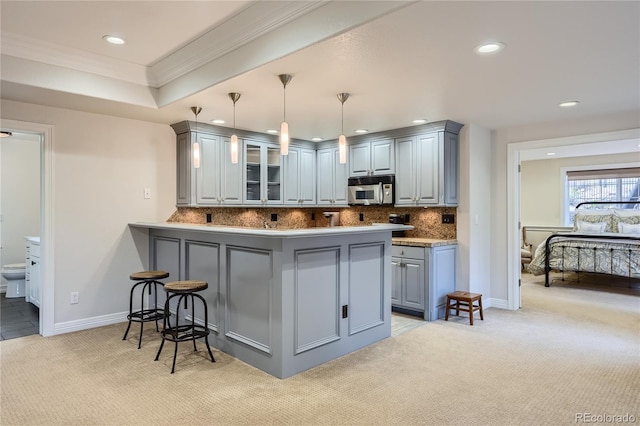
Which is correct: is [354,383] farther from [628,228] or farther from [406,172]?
[628,228]

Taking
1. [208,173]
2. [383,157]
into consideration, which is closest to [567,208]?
[383,157]

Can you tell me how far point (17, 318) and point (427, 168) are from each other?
5196 millimetres

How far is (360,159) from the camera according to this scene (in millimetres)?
5617

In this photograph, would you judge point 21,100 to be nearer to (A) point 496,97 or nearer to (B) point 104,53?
(B) point 104,53

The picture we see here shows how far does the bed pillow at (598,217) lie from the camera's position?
25.0 ft

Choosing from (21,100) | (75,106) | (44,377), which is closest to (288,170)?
(75,106)

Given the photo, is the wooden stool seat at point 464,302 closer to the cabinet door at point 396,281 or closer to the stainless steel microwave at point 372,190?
the cabinet door at point 396,281

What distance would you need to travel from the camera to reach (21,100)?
371cm

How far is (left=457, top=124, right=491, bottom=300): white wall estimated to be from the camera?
477 centimetres

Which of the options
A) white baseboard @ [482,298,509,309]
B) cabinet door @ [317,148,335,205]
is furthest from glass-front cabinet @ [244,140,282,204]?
white baseboard @ [482,298,509,309]

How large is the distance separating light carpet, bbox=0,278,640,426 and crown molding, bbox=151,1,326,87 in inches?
99.3

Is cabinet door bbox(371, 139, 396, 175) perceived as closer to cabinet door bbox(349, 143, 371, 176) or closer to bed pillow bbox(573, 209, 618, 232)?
cabinet door bbox(349, 143, 371, 176)

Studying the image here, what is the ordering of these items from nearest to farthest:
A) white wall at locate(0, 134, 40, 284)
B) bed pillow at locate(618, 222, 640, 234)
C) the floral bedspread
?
white wall at locate(0, 134, 40, 284) < the floral bedspread < bed pillow at locate(618, 222, 640, 234)

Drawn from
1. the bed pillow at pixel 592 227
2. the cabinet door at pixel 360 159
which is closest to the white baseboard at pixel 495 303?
the cabinet door at pixel 360 159
